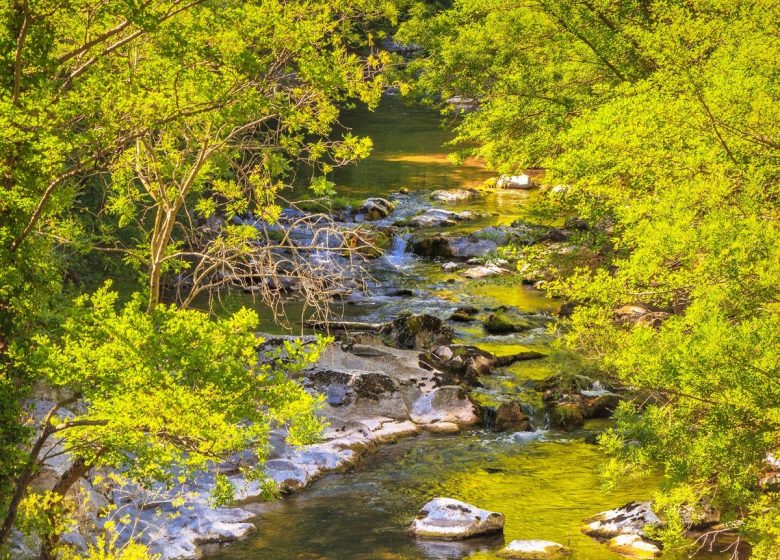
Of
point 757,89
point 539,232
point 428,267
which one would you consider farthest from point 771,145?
point 428,267

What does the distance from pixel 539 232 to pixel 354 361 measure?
7137 millimetres

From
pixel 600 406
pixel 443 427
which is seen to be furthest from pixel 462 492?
pixel 600 406

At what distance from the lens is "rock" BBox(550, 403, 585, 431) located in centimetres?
1675

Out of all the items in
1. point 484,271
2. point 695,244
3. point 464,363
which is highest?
point 695,244

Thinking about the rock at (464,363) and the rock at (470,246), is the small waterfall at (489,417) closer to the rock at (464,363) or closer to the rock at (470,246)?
the rock at (464,363)

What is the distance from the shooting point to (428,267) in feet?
90.9

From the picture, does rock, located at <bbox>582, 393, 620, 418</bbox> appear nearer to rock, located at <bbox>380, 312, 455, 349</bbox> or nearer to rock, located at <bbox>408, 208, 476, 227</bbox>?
rock, located at <bbox>380, 312, 455, 349</bbox>

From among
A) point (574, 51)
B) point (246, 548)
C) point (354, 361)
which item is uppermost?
point (574, 51)

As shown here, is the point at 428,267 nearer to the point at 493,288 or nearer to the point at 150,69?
the point at 493,288

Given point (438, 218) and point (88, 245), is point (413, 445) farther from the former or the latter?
point (438, 218)

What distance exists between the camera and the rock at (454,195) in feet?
115

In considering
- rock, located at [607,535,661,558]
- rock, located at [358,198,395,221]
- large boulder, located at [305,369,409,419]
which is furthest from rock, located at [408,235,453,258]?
rock, located at [607,535,661,558]

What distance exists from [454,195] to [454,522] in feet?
77.9

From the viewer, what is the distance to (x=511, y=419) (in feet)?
55.2
